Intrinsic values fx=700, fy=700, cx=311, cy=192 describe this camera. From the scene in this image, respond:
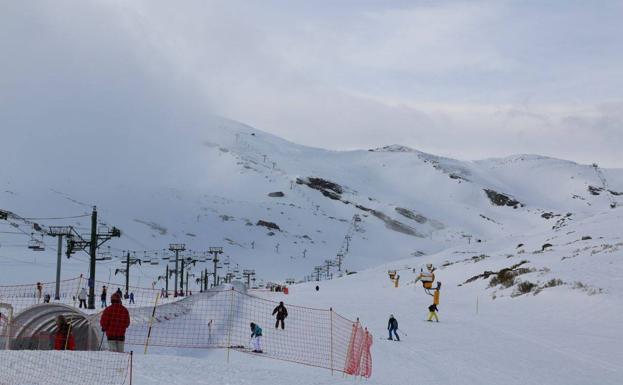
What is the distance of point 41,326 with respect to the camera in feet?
76.5

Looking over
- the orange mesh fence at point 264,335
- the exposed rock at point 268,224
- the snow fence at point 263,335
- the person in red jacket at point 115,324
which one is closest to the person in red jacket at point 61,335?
the person in red jacket at point 115,324

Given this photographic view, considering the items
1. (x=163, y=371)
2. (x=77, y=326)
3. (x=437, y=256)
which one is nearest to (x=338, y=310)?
(x=77, y=326)

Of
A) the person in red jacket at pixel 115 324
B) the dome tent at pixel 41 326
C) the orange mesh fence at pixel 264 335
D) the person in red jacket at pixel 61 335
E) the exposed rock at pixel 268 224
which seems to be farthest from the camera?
the exposed rock at pixel 268 224

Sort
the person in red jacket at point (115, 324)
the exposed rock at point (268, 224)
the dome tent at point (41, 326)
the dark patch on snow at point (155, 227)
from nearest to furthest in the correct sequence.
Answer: the person in red jacket at point (115, 324) → the dome tent at point (41, 326) → the dark patch on snow at point (155, 227) → the exposed rock at point (268, 224)

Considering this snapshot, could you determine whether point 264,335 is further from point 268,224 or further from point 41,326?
point 268,224

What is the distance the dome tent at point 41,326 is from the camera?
21.7 metres

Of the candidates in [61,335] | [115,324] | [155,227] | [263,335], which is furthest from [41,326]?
[155,227]

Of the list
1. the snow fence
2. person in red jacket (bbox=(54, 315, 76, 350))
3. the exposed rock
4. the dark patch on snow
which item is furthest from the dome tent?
the exposed rock

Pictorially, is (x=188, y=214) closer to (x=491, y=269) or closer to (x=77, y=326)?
(x=491, y=269)

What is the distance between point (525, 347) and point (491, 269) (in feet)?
116

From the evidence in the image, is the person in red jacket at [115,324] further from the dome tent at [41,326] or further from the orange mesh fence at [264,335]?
the dome tent at [41,326]

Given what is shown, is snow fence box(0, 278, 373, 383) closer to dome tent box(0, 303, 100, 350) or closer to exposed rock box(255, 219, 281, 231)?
dome tent box(0, 303, 100, 350)

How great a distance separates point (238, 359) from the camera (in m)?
21.3

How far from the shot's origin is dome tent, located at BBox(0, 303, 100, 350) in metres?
21.7
